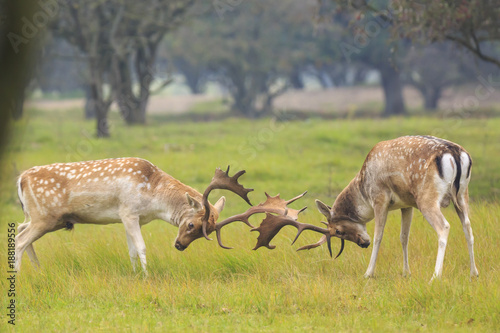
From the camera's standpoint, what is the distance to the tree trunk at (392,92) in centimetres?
4284

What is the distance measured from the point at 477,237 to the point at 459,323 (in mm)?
2767

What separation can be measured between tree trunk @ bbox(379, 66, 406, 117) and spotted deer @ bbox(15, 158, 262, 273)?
119 feet

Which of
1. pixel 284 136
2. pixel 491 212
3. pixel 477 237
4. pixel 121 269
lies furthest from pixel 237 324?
pixel 284 136

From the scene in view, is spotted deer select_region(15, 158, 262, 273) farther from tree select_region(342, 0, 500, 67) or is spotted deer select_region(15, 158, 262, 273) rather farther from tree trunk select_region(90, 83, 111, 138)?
tree trunk select_region(90, 83, 111, 138)

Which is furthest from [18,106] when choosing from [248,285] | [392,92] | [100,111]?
[392,92]

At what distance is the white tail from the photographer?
6.62 metres

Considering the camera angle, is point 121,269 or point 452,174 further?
point 121,269

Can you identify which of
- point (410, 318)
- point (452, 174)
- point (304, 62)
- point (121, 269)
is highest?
point (452, 174)

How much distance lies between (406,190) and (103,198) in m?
3.42

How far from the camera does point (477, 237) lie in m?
8.05

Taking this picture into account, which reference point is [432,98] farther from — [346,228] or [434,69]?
[346,228]

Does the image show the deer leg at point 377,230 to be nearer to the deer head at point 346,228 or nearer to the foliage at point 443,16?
the deer head at point 346,228

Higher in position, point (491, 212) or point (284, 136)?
point (491, 212)

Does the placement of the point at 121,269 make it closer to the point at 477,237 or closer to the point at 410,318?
the point at 410,318
